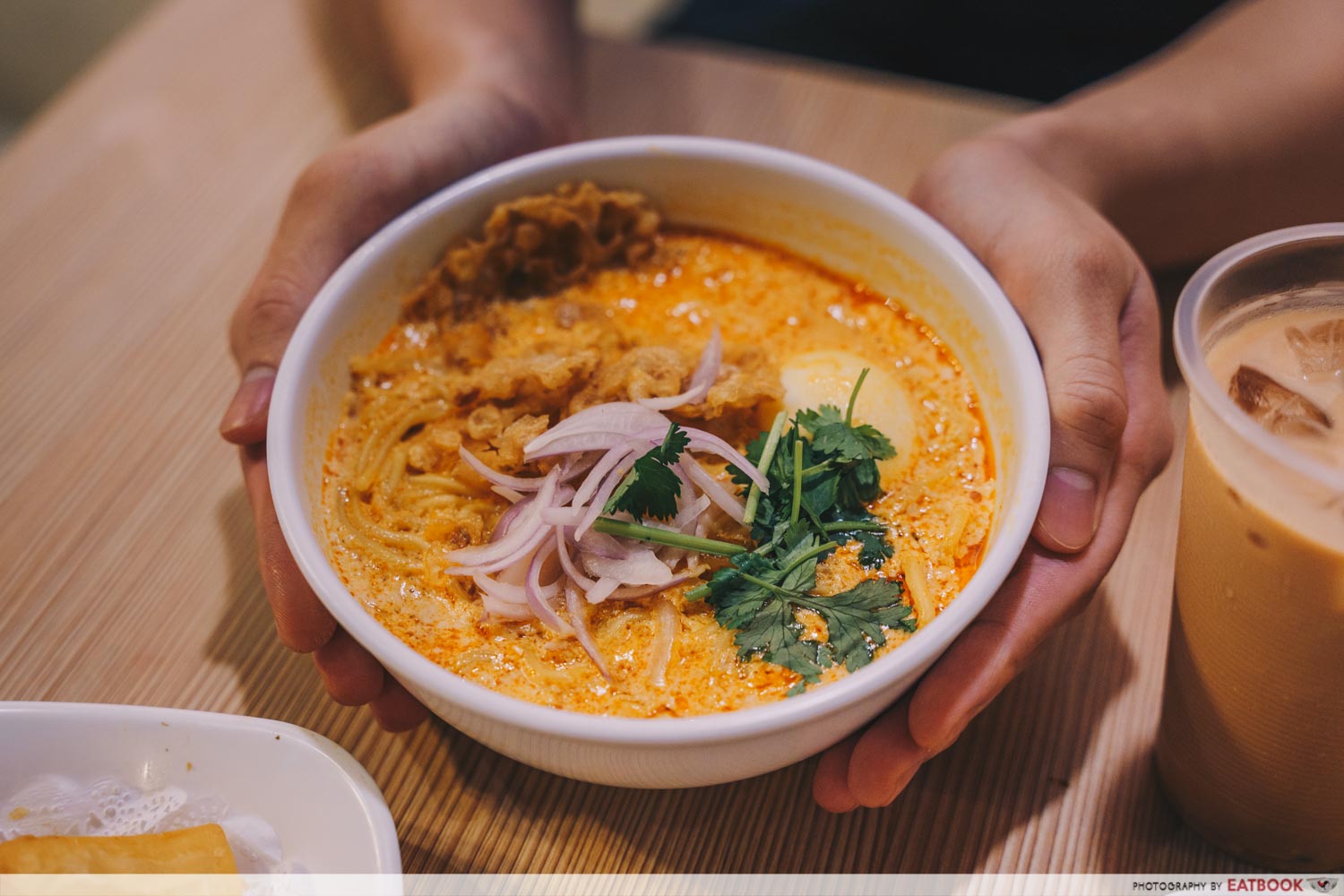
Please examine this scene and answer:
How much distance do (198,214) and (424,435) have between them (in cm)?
125

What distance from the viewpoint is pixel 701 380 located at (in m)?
1.81

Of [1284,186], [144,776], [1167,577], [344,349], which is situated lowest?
[1167,577]

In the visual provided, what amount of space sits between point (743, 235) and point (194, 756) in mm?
1412

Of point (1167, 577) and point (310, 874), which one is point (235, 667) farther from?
point (1167, 577)

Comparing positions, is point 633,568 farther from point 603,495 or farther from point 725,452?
point 725,452

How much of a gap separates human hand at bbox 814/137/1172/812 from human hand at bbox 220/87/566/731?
79 centimetres

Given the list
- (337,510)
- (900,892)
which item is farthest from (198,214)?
(900,892)

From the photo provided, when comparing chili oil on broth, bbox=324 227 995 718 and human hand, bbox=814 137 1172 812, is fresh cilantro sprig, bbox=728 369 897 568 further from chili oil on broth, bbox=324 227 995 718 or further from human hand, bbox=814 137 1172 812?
human hand, bbox=814 137 1172 812

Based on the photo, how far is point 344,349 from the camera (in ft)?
6.13

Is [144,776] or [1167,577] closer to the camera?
[144,776]

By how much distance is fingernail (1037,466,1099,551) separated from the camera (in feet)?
5.20

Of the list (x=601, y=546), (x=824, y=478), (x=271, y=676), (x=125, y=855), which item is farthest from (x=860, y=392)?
(x=125, y=855)

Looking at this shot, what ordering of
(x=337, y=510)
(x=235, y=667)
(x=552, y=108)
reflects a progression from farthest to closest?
(x=552, y=108), (x=235, y=667), (x=337, y=510)

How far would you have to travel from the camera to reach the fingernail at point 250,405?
1.79m
